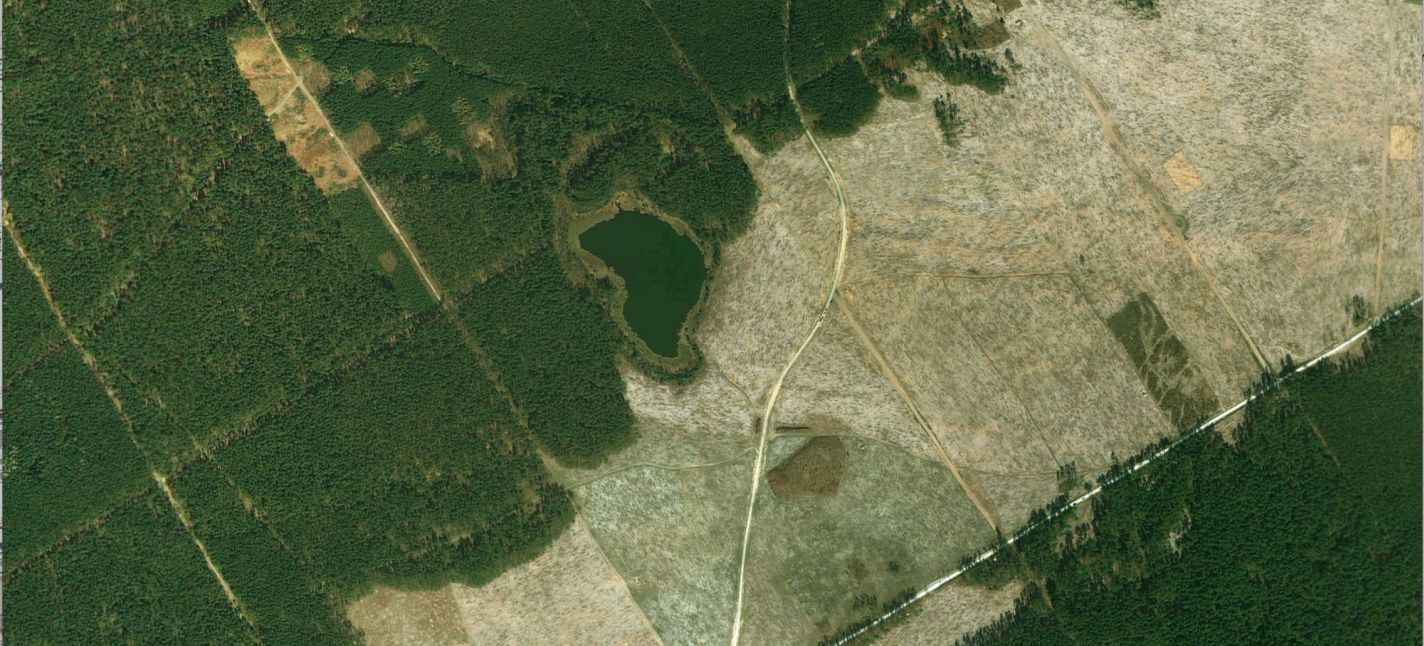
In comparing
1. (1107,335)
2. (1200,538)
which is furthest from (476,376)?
(1200,538)

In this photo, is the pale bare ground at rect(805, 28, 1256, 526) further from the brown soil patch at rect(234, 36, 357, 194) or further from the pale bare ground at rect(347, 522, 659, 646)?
the brown soil patch at rect(234, 36, 357, 194)

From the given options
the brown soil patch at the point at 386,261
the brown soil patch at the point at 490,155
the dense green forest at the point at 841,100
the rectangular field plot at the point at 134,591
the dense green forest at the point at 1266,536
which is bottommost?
the rectangular field plot at the point at 134,591

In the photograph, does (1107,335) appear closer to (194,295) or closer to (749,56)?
(749,56)

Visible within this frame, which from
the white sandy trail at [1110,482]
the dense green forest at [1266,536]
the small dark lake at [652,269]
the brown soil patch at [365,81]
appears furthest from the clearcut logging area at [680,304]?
the small dark lake at [652,269]

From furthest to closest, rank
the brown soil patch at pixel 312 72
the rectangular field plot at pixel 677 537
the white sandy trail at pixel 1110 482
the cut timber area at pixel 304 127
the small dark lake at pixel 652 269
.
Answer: the brown soil patch at pixel 312 72 < the cut timber area at pixel 304 127 < the small dark lake at pixel 652 269 < the rectangular field plot at pixel 677 537 < the white sandy trail at pixel 1110 482

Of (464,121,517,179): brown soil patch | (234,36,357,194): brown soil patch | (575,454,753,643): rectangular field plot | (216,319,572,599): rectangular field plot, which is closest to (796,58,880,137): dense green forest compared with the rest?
(464,121,517,179): brown soil patch

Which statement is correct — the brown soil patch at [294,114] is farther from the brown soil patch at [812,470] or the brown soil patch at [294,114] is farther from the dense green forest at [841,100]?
the brown soil patch at [812,470]

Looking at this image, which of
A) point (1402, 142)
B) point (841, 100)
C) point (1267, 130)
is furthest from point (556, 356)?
point (1402, 142)

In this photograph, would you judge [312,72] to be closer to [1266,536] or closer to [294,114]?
[294,114]
